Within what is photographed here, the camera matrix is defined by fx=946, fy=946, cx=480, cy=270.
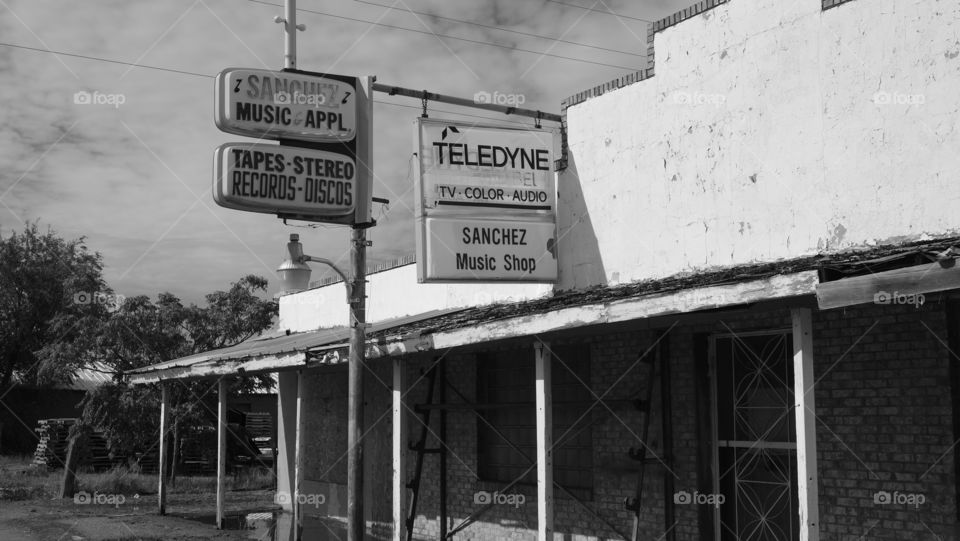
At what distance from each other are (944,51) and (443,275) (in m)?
5.66

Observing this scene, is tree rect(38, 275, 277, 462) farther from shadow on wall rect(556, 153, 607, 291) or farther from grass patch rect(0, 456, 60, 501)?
shadow on wall rect(556, 153, 607, 291)

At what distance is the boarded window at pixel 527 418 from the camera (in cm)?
1134

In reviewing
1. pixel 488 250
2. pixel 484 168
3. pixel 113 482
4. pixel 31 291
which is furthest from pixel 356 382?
pixel 31 291

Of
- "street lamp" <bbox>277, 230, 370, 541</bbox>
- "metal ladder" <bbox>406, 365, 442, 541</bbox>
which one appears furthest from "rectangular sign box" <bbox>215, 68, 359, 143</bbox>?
"metal ladder" <bbox>406, 365, 442, 541</bbox>

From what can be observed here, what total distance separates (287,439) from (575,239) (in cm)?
1029

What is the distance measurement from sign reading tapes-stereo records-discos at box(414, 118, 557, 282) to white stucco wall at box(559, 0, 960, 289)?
45 centimetres

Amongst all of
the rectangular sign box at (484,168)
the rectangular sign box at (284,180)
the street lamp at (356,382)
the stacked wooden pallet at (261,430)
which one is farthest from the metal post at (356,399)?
the stacked wooden pallet at (261,430)

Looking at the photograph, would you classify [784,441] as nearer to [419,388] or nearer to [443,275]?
[443,275]

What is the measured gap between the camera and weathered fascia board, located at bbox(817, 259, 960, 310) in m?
5.64

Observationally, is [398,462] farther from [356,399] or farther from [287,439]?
[287,439]

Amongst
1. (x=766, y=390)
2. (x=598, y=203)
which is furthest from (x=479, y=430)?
(x=766, y=390)

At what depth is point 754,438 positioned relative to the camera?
935 cm

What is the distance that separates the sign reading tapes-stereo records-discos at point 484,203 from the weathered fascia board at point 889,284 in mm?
5600

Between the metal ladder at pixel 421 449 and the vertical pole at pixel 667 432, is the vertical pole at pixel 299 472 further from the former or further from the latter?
the vertical pole at pixel 667 432
